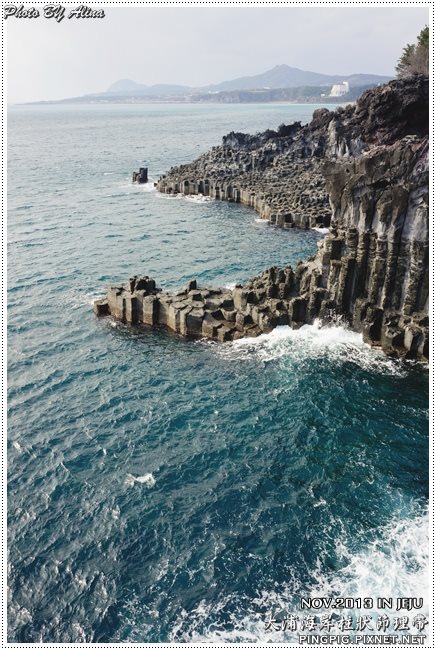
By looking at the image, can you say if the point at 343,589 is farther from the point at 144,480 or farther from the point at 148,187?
the point at 148,187

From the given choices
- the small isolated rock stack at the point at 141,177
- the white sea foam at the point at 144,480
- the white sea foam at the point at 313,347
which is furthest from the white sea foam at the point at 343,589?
the small isolated rock stack at the point at 141,177

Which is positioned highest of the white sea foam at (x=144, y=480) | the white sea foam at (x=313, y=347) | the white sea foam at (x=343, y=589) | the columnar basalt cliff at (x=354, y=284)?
the columnar basalt cliff at (x=354, y=284)

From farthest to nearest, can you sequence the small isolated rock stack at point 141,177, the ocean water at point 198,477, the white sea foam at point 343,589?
the small isolated rock stack at point 141,177 → the ocean water at point 198,477 → the white sea foam at point 343,589

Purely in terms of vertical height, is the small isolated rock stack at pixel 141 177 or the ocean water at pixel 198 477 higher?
the small isolated rock stack at pixel 141 177

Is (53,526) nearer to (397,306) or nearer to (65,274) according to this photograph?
(397,306)

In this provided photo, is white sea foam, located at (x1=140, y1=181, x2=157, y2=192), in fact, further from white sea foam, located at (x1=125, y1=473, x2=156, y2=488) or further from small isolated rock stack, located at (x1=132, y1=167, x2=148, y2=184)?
white sea foam, located at (x1=125, y1=473, x2=156, y2=488)

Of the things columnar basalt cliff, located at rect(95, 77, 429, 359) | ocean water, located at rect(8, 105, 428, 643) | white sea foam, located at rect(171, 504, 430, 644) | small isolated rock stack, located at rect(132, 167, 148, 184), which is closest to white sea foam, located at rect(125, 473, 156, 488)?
ocean water, located at rect(8, 105, 428, 643)

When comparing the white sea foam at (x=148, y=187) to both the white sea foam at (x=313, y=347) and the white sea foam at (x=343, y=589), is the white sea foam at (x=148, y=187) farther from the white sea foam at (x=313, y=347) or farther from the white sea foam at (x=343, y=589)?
the white sea foam at (x=343, y=589)
